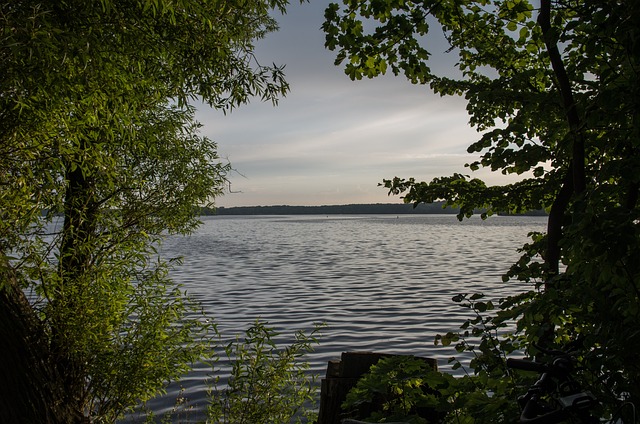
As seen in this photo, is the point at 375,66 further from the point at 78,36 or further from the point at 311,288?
the point at 311,288

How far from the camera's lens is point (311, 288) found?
26.4 m

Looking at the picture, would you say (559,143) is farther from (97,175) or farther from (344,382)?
(97,175)

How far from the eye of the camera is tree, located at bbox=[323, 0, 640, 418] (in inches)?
116

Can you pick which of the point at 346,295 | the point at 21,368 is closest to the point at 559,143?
the point at 21,368

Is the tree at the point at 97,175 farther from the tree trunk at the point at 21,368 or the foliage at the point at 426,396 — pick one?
the foliage at the point at 426,396

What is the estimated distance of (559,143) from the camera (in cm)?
329

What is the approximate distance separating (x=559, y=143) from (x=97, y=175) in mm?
7690

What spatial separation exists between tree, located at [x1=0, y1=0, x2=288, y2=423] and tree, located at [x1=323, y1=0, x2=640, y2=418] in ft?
8.87

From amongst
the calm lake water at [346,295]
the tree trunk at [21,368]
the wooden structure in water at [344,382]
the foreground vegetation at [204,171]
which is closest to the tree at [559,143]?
the foreground vegetation at [204,171]

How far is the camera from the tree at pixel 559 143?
9.67ft

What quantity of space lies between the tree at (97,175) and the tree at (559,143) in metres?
2.70

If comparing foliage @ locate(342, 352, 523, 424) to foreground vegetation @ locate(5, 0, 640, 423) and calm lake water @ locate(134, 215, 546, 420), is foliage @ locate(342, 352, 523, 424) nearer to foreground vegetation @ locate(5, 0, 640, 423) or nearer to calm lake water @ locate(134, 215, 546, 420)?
foreground vegetation @ locate(5, 0, 640, 423)

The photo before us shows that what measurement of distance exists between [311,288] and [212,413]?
18.8m

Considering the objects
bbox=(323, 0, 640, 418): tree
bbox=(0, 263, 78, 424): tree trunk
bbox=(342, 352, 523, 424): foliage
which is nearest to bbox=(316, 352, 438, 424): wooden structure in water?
bbox=(342, 352, 523, 424): foliage
